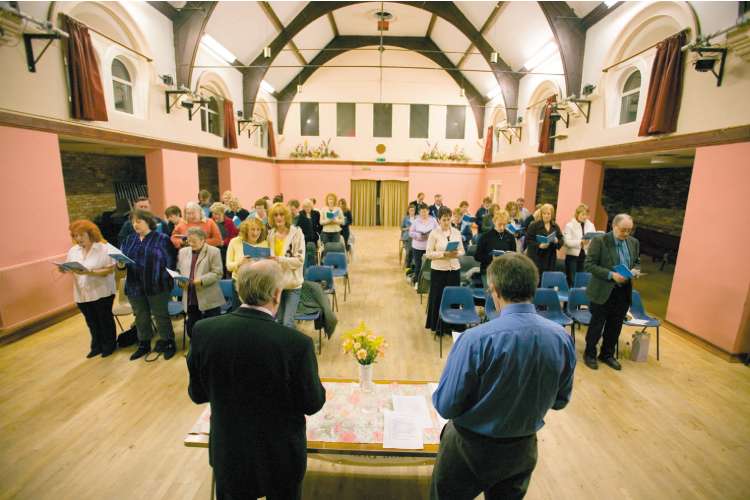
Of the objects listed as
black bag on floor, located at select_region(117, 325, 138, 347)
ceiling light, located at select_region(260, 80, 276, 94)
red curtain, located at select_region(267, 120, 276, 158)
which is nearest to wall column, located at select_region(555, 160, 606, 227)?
black bag on floor, located at select_region(117, 325, 138, 347)

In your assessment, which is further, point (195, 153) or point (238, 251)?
point (195, 153)

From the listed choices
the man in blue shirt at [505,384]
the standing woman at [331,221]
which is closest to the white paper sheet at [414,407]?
the man in blue shirt at [505,384]

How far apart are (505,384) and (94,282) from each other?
4365 millimetres

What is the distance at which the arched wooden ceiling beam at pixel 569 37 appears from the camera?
7.48 m

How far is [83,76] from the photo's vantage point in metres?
5.11

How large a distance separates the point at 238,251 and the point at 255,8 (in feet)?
26.0

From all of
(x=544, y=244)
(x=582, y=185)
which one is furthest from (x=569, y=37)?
(x=544, y=244)

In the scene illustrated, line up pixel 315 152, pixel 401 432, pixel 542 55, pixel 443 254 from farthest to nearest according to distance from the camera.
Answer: pixel 315 152 → pixel 542 55 → pixel 443 254 → pixel 401 432

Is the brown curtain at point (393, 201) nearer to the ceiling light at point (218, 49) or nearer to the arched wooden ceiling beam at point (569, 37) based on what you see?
the ceiling light at point (218, 49)

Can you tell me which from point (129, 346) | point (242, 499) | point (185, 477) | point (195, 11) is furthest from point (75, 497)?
point (195, 11)

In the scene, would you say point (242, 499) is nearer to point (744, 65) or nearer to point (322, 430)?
point (322, 430)

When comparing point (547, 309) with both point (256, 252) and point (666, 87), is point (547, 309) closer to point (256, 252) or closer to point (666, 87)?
point (256, 252)

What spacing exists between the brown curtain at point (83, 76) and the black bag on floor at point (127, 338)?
3.31 metres

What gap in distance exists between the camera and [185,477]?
2512mm
